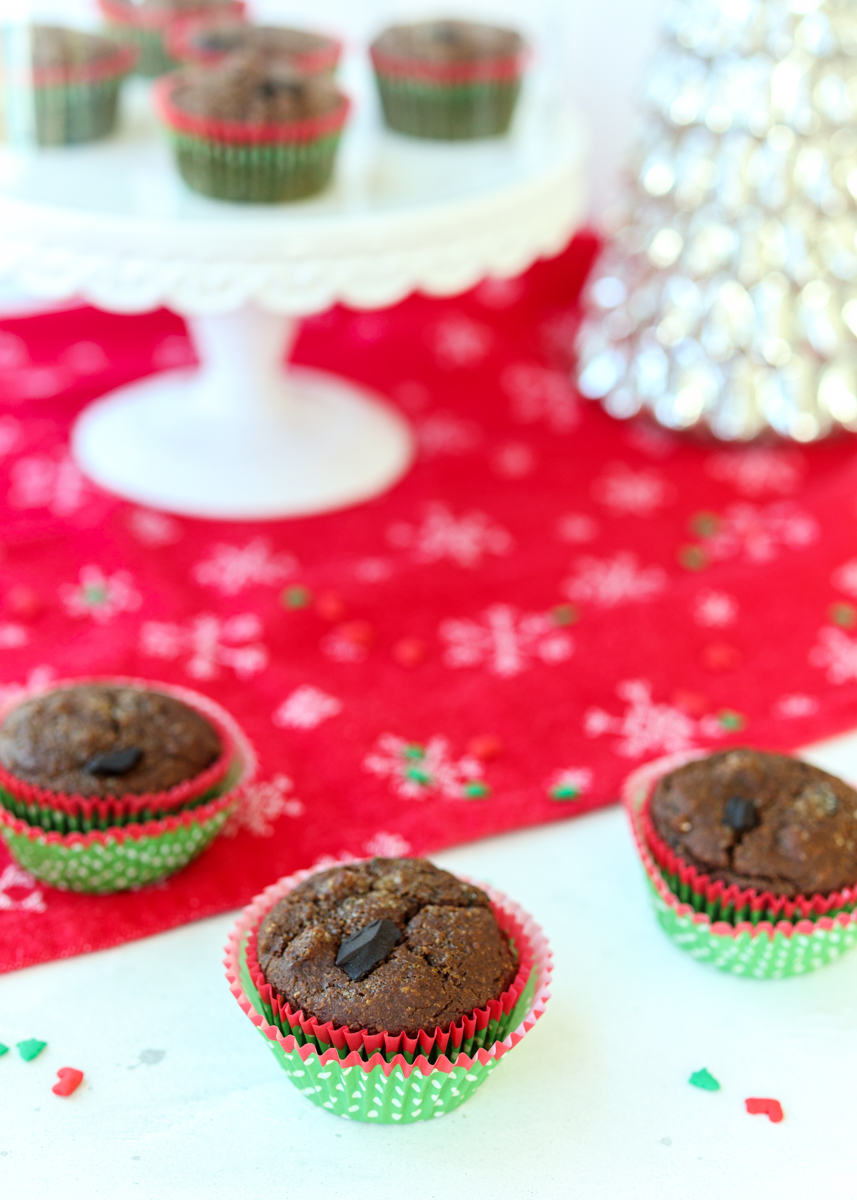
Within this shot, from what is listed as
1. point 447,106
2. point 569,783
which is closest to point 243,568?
point 569,783

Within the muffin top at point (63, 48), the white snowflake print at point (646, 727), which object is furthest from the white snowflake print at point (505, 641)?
the muffin top at point (63, 48)

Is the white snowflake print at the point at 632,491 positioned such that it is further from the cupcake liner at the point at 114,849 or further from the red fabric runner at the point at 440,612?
the cupcake liner at the point at 114,849

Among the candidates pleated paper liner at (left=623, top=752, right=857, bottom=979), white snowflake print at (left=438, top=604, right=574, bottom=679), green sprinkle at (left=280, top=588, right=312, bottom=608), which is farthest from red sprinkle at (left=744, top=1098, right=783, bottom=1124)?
green sprinkle at (left=280, top=588, right=312, bottom=608)

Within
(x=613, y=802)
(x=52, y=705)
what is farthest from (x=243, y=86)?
(x=613, y=802)

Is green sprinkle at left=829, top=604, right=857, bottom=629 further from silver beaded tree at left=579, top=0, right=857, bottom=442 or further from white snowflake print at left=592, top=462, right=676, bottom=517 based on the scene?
silver beaded tree at left=579, top=0, right=857, bottom=442

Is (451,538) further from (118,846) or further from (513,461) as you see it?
(118,846)
